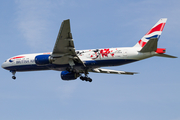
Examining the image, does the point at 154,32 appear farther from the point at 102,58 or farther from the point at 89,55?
the point at 89,55

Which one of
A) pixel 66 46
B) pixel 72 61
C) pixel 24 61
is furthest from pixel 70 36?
pixel 24 61

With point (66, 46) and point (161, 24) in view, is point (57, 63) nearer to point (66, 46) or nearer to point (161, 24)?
point (66, 46)

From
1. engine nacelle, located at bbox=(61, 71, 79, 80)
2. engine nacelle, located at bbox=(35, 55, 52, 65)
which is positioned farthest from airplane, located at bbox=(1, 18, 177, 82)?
engine nacelle, located at bbox=(61, 71, 79, 80)

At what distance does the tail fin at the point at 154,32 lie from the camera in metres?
36.4

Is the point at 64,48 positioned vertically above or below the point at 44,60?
above

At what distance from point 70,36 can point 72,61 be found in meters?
5.77

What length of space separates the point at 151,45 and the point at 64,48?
32.7 feet

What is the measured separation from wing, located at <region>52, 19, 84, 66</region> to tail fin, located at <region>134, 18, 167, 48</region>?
321 inches

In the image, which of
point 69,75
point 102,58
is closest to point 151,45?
point 102,58

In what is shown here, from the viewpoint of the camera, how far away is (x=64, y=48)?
112 feet

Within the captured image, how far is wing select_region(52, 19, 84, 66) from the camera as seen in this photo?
30906 mm

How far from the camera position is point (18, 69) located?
4088 centimetres

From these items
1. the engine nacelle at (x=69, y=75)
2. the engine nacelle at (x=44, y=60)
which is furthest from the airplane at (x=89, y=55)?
the engine nacelle at (x=69, y=75)

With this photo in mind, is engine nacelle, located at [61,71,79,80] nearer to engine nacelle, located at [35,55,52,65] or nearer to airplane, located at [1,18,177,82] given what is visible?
airplane, located at [1,18,177,82]
